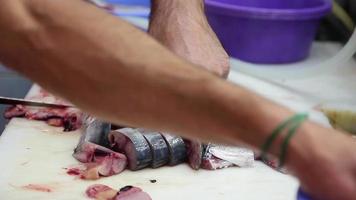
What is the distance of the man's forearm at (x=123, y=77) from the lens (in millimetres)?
462

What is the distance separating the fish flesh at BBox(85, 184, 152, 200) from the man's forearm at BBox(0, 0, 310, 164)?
255 mm

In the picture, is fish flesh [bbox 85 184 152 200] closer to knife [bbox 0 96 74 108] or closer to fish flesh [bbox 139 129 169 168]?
fish flesh [bbox 139 129 169 168]

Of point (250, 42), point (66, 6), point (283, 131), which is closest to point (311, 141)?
point (283, 131)

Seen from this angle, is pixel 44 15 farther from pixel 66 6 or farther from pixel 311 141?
pixel 311 141

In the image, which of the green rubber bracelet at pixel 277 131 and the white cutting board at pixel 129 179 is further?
the white cutting board at pixel 129 179

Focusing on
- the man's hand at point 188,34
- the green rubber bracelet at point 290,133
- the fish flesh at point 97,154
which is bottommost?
the fish flesh at point 97,154

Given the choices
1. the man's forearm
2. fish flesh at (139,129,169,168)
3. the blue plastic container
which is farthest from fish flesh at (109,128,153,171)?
the blue plastic container

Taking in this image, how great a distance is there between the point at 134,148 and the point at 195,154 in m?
0.10

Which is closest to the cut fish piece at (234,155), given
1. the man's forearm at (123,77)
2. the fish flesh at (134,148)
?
the fish flesh at (134,148)

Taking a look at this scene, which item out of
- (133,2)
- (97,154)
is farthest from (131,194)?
(133,2)

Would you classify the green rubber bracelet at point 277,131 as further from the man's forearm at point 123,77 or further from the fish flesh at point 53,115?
the fish flesh at point 53,115

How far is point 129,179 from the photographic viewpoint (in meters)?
0.83

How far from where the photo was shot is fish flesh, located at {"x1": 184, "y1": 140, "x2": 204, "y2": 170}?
0.85m

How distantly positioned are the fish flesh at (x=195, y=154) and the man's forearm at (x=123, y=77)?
34cm
